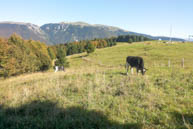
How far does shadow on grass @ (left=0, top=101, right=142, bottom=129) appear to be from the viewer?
3801mm

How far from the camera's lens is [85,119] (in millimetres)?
3998

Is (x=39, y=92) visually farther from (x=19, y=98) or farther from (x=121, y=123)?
(x=121, y=123)

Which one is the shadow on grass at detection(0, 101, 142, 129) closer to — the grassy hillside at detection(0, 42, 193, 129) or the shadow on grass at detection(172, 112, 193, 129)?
the grassy hillside at detection(0, 42, 193, 129)

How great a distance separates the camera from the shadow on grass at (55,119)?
150 inches

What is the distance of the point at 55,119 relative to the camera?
4.09 metres

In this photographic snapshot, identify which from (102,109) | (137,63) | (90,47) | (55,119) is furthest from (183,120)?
(90,47)

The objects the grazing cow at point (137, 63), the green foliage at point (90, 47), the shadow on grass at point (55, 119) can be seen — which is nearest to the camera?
the shadow on grass at point (55, 119)

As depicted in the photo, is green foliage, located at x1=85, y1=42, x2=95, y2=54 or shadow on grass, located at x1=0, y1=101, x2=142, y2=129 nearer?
shadow on grass, located at x1=0, y1=101, x2=142, y2=129

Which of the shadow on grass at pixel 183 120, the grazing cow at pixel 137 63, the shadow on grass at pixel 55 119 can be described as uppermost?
the grazing cow at pixel 137 63

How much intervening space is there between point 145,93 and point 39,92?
15.6ft

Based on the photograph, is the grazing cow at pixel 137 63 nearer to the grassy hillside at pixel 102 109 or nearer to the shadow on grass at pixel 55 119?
the grassy hillside at pixel 102 109

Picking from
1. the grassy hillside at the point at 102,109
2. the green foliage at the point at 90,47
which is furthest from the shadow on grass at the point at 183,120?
the green foliage at the point at 90,47

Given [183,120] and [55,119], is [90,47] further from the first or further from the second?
[183,120]

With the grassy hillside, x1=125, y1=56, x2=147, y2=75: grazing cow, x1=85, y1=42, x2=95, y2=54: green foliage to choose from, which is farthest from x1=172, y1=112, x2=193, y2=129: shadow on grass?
x1=85, y1=42, x2=95, y2=54: green foliage
